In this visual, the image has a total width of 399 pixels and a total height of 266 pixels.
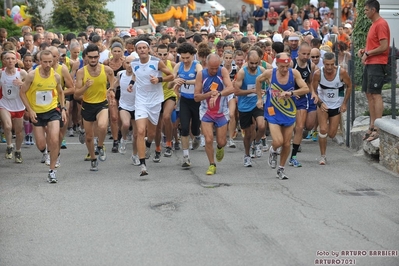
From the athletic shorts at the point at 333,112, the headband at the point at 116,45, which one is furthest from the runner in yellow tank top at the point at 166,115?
the athletic shorts at the point at 333,112

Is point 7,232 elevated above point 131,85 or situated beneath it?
situated beneath

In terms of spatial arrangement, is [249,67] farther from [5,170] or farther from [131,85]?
[5,170]

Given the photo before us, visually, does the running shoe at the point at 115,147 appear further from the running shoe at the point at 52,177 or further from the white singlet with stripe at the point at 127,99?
the running shoe at the point at 52,177

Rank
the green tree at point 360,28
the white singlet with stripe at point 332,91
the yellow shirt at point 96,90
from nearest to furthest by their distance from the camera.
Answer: the yellow shirt at point 96,90 → the white singlet with stripe at point 332,91 → the green tree at point 360,28

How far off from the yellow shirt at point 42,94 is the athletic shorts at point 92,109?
2.19 ft

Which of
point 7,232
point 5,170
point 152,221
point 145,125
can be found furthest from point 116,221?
point 5,170

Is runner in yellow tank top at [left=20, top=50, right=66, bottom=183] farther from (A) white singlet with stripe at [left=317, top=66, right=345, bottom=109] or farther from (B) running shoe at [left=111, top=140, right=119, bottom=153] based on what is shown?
(A) white singlet with stripe at [left=317, top=66, right=345, bottom=109]

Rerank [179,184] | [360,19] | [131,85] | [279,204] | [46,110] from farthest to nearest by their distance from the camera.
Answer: [360,19], [131,85], [46,110], [179,184], [279,204]

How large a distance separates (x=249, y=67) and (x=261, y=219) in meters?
4.94

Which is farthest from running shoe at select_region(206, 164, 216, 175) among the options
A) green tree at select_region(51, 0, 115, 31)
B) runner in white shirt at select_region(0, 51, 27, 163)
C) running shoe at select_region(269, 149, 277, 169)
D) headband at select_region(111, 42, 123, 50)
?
green tree at select_region(51, 0, 115, 31)

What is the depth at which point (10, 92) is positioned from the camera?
1636 cm

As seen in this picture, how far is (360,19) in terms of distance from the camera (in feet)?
61.3

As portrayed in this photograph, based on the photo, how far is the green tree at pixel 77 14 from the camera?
3156cm

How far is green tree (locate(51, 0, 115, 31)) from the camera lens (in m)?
31.6
